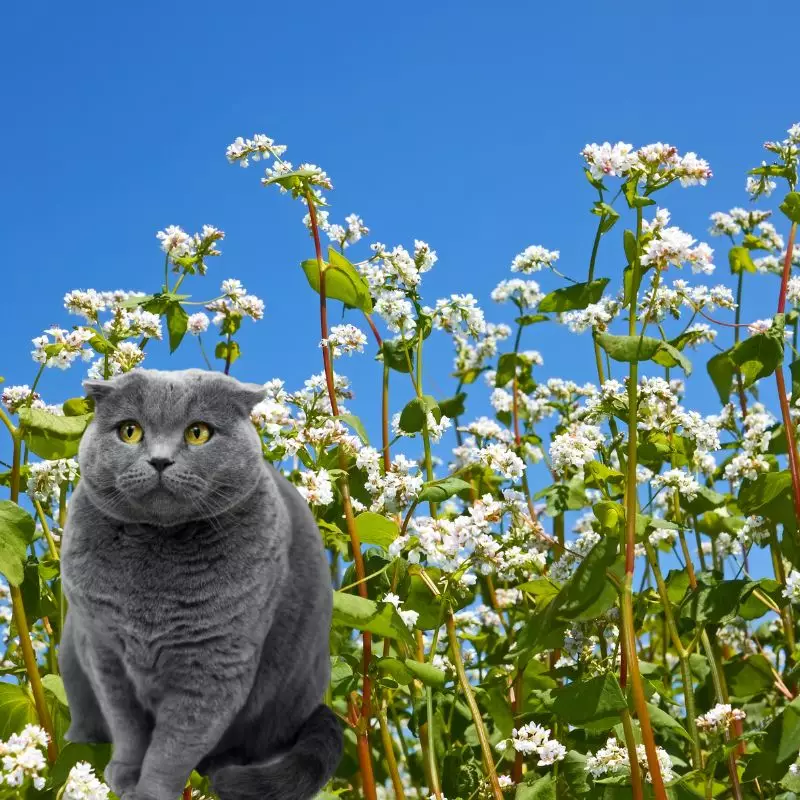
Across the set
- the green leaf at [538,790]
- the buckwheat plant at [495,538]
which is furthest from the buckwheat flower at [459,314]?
the green leaf at [538,790]

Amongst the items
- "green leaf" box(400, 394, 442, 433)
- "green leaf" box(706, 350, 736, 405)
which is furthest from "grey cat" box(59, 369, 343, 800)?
"green leaf" box(706, 350, 736, 405)

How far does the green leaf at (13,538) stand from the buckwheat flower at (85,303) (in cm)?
81

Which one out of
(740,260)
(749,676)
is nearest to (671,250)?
(740,260)

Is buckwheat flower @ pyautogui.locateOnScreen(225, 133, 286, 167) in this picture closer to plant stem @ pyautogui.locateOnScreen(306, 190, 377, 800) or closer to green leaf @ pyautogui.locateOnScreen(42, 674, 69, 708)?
plant stem @ pyautogui.locateOnScreen(306, 190, 377, 800)

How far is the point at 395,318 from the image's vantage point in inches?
126

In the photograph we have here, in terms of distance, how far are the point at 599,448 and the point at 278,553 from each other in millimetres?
2306

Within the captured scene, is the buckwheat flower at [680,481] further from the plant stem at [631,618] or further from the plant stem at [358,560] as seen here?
the plant stem at [358,560]

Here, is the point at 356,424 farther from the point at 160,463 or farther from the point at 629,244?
the point at 160,463

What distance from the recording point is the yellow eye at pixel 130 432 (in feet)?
4.07

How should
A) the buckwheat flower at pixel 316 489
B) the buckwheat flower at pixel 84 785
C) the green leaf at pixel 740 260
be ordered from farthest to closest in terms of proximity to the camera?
the green leaf at pixel 740 260 → the buckwheat flower at pixel 316 489 → the buckwheat flower at pixel 84 785

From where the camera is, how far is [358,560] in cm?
243

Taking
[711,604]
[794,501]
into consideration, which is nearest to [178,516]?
[711,604]

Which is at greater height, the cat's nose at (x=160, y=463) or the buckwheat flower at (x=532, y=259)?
the buckwheat flower at (x=532, y=259)

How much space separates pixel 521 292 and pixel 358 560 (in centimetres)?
222
